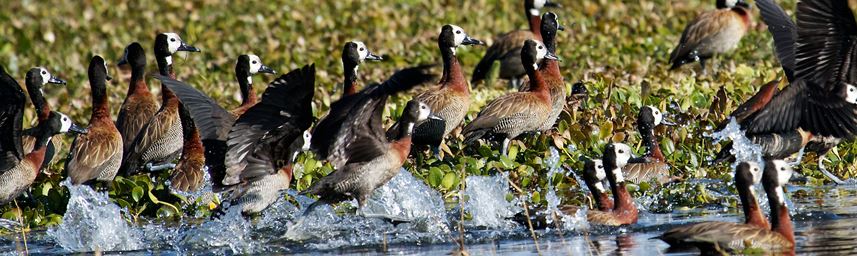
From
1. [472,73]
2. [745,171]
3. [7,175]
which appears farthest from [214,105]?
[472,73]

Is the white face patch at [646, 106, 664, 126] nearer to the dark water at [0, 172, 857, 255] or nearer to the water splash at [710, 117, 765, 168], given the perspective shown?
the water splash at [710, 117, 765, 168]

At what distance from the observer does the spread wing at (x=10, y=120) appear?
36.7 feet

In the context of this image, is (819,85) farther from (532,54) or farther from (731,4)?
(731,4)

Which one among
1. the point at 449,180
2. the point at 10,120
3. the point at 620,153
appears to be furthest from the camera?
the point at 449,180

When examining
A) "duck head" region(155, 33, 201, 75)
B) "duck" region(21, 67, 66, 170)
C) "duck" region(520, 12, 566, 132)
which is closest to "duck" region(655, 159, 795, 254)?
"duck" region(520, 12, 566, 132)

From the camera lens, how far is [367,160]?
436 inches

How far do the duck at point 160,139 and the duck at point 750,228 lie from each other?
5384mm

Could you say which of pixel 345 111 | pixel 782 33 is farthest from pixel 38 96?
pixel 782 33

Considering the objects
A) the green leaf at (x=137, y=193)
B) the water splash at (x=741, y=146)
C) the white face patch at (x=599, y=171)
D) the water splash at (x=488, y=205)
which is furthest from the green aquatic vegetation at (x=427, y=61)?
the white face patch at (x=599, y=171)

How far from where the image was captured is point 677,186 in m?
11.6

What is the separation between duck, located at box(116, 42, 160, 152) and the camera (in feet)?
45.0

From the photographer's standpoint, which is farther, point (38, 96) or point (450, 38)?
point (450, 38)

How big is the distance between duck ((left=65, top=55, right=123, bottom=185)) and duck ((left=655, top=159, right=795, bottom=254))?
5.39 meters

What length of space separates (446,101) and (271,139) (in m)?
2.60
